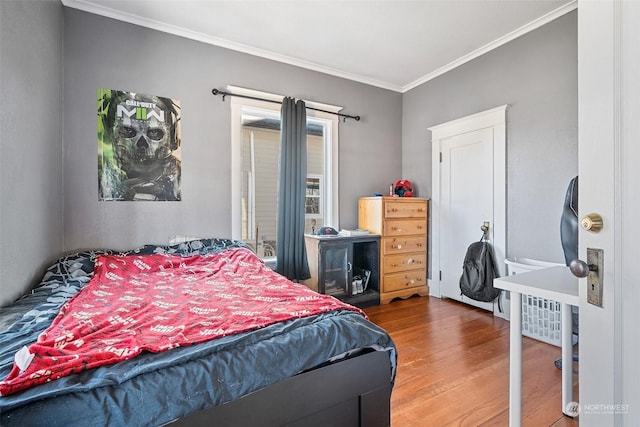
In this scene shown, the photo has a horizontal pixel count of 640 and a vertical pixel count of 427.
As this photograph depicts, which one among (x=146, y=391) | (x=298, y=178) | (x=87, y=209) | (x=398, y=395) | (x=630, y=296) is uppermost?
(x=298, y=178)

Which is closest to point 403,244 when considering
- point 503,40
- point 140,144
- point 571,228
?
point 571,228

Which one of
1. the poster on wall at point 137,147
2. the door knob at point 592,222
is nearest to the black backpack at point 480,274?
the door knob at point 592,222

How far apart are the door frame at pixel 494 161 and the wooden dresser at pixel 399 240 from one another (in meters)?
0.17

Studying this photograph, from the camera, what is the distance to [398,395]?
1.72 meters

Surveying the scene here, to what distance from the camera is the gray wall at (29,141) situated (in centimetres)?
150

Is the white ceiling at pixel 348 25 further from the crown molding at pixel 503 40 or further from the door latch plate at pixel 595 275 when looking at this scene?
the door latch plate at pixel 595 275

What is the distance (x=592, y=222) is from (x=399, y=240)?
8.79 ft

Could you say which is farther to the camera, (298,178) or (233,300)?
(298,178)

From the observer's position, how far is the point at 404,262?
3.49 m

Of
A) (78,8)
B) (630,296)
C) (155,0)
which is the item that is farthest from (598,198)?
(78,8)

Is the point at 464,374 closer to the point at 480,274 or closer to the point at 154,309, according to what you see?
the point at 480,274

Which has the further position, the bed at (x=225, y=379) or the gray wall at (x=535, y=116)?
the gray wall at (x=535, y=116)

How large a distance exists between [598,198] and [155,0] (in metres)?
3.03

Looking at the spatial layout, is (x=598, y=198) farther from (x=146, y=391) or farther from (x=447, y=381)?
(x=447, y=381)
